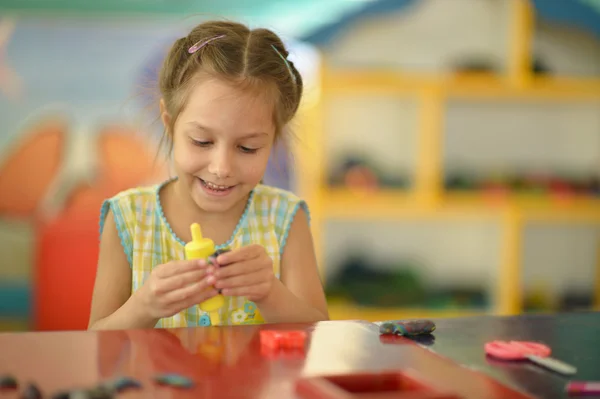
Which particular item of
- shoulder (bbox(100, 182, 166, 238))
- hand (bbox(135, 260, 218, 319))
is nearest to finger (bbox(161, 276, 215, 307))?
hand (bbox(135, 260, 218, 319))

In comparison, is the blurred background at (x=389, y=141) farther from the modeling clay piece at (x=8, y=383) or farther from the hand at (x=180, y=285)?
the modeling clay piece at (x=8, y=383)

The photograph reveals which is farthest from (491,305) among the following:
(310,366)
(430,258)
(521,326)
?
(310,366)

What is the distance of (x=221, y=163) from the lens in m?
1.14

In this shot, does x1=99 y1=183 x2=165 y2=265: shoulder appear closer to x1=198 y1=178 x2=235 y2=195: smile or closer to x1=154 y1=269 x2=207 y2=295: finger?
x1=198 y1=178 x2=235 y2=195: smile

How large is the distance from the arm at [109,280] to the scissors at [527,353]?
0.59 m

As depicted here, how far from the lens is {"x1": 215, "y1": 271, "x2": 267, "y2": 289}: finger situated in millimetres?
992

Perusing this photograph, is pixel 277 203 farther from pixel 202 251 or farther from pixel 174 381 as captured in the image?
pixel 174 381

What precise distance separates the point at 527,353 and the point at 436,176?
2544 millimetres

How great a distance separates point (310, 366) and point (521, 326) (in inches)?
14.8

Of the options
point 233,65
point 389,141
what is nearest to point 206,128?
point 233,65

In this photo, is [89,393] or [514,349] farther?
[514,349]

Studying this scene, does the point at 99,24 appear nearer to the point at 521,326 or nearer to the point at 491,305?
the point at 491,305

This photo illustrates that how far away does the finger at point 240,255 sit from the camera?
38.9 inches

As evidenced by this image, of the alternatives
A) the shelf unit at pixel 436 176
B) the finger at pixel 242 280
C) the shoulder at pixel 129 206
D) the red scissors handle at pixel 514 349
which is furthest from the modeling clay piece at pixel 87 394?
the shelf unit at pixel 436 176
